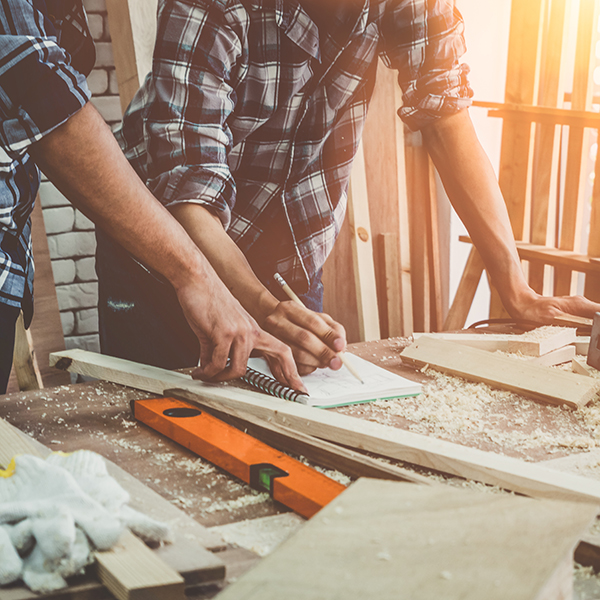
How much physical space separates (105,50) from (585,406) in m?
2.28

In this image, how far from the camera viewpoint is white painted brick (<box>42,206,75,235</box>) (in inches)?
99.5

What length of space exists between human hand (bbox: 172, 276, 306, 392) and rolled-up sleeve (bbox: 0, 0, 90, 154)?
38cm

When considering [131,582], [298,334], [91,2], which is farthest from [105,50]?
[131,582]

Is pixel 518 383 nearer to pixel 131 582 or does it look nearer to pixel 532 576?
pixel 532 576

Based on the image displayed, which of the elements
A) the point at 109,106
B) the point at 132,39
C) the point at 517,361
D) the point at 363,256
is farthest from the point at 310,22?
the point at 363,256

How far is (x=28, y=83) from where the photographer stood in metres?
0.98

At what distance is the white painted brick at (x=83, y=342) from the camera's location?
264 cm

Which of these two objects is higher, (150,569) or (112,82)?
(112,82)

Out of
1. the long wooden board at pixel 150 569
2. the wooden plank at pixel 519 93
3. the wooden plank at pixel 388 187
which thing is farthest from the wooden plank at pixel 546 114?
the long wooden board at pixel 150 569

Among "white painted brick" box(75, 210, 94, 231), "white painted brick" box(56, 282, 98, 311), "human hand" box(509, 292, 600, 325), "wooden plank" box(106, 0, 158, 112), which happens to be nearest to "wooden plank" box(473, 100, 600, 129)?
"human hand" box(509, 292, 600, 325)

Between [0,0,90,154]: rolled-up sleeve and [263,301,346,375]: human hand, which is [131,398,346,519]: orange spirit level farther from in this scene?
[0,0,90,154]: rolled-up sleeve

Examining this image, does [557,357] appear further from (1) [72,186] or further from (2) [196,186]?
(1) [72,186]

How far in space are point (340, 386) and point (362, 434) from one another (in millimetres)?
270

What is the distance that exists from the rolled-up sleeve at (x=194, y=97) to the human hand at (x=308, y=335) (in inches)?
11.2
